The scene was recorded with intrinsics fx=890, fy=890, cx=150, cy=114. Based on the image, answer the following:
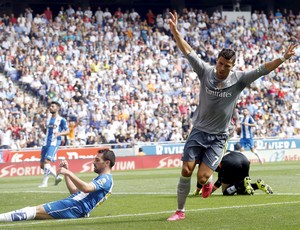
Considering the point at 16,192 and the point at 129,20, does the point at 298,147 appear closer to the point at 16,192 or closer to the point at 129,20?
the point at 129,20

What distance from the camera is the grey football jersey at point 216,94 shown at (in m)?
13.3

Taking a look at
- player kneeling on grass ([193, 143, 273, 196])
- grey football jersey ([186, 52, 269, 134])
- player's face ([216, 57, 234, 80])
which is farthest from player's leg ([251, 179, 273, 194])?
player's face ([216, 57, 234, 80])

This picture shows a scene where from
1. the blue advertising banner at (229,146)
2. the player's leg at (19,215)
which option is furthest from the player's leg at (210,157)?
the blue advertising banner at (229,146)

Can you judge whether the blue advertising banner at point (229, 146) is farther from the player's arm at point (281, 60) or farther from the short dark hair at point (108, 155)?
the player's arm at point (281, 60)

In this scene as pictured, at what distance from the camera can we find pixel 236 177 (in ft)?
59.2

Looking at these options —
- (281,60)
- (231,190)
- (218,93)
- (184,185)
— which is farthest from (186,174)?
(231,190)

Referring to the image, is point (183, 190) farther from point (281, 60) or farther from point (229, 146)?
point (229, 146)

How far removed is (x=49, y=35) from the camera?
4256cm

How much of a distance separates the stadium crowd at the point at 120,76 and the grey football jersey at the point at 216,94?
2213 cm

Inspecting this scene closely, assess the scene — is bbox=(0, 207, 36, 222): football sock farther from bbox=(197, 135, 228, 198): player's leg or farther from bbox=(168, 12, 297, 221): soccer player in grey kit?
bbox=(197, 135, 228, 198): player's leg

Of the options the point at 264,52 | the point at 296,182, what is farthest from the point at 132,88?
the point at 296,182

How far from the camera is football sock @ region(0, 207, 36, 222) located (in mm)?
13047

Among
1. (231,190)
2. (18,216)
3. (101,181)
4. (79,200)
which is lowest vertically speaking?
(231,190)

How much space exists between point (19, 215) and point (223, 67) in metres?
3.72
